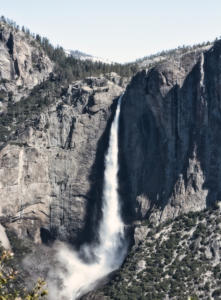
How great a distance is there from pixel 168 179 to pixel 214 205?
12450mm

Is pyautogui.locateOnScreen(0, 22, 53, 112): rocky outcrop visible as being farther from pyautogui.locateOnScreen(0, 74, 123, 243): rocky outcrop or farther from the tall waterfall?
the tall waterfall

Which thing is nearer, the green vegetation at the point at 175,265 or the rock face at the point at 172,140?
the green vegetation at the point at 175,265

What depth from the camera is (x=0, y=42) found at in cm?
17562

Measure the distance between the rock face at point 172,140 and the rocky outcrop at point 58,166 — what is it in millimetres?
6516

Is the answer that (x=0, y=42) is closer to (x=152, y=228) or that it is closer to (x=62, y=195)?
(x=62, y=195)

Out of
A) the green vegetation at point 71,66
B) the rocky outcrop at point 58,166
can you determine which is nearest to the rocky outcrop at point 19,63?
the green vegetation at point 71,66

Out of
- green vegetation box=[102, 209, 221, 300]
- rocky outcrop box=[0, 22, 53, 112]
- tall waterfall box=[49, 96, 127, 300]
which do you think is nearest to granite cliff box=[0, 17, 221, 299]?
green vegetation box=[102, 209, 221, 300]

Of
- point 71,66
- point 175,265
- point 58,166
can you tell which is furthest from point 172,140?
point 71,66

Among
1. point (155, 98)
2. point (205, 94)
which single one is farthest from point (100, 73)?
point (205, 94)

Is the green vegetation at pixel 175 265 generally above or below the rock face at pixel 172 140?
below

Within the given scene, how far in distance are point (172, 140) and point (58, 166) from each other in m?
25.5

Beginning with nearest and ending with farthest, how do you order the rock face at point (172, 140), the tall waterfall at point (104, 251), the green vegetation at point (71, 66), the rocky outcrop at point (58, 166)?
the rock face at point (172, 140) < the tall waterfall at point (104, 251) < the rocky outcrop at point (58, 166) < the green vegetation at point (71, 66)

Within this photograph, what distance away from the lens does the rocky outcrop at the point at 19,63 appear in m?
171

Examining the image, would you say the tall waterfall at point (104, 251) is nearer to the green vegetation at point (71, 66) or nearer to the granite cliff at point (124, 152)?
the granite cliff at point (124, 152)
